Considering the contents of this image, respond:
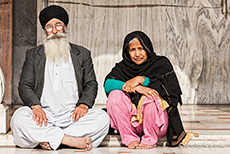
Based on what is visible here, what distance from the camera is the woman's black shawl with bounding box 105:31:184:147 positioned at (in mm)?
3588

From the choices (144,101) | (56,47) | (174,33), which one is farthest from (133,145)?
(174,33)

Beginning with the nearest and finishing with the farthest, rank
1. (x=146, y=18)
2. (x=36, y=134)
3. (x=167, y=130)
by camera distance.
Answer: (x=36, y=134) → (x=167, y=130) → (x=146, y=18)

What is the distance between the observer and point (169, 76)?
368 cm

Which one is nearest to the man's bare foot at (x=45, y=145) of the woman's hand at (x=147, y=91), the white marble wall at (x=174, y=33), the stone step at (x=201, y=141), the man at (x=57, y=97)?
the man at (x=57, y=97)

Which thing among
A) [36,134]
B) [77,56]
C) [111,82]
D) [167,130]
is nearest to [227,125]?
[167,130]

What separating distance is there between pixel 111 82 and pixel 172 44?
328 centimetres

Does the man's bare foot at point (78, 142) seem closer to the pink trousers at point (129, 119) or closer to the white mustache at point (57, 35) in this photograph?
the pink trousers at point (129, 119)

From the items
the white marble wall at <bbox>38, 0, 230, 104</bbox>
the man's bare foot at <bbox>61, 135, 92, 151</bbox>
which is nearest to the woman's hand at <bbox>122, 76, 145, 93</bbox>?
the man's bare foot at <bbox>61, 135, 92, 151</bbox>

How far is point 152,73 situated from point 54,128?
1.10 meters

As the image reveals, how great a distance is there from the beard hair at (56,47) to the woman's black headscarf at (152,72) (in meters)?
0.53

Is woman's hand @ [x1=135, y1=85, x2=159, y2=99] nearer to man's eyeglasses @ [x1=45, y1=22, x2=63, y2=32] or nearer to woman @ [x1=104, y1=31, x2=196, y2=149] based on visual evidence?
A: woman @ [x1=104, y1=31, x2=196, y2=149]

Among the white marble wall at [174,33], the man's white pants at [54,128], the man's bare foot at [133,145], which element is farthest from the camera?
the white marble wall at [174,33]

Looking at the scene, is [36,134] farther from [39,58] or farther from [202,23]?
[202,23]

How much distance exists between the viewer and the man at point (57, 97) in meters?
3.43
